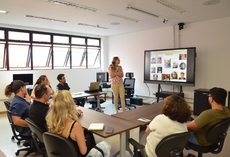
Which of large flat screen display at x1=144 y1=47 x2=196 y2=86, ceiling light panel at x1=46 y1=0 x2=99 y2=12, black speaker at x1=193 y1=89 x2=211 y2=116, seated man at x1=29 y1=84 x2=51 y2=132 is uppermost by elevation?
ceiling light panel at x1=46 y1=0 x2=99 y2=12

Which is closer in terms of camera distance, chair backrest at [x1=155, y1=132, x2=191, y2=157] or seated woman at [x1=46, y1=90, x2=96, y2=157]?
chair backrest at [x1=155, y1=132, x2=191, y2=157]

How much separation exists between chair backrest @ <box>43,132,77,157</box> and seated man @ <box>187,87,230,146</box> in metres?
1.32

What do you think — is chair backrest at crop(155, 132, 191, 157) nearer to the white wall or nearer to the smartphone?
the smartphone

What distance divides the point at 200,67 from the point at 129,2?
319cm

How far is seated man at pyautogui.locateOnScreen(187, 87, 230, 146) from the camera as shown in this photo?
1949mm

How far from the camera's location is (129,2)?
364 cm

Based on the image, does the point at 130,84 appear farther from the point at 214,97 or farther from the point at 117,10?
the point at 214,97

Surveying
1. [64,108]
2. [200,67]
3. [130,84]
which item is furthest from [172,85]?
[64,108]

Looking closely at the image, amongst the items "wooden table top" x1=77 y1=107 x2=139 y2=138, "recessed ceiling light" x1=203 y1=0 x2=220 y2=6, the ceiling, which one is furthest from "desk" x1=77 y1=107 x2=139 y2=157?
"recessed ceiling light" x1=203 y1=0 x2=220 y2=6

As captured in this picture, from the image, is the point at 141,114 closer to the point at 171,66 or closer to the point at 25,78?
the point at 171,66

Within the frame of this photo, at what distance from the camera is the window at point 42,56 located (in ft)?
20.9

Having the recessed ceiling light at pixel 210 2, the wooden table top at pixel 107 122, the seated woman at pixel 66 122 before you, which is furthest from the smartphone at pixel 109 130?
the recessed ceiling light at pixel 210 2

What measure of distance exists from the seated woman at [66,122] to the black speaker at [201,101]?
13.4ft

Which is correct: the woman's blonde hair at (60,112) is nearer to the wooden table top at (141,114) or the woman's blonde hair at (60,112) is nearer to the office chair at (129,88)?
the wooden table top at (141,114)
